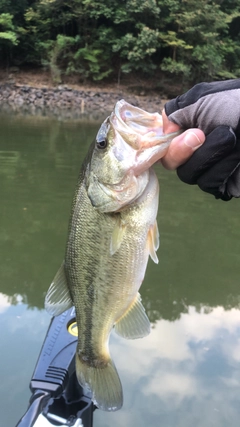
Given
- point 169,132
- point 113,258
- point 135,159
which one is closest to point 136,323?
point 113,258

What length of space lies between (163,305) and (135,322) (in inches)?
119

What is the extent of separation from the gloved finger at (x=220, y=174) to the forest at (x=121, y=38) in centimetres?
2634

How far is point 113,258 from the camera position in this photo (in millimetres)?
1877

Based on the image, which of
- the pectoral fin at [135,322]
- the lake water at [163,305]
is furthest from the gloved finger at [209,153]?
the lake water at [163,305]

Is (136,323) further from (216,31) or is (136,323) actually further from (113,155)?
(216,31)

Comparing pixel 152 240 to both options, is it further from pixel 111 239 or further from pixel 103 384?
pixel 103 384

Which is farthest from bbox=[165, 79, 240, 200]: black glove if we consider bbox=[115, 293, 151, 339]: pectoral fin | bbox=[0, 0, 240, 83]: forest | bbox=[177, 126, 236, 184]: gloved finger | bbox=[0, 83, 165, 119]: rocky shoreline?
bbox=[0, 0, 240, 83]: forest

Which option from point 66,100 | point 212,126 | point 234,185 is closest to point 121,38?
point 66,100

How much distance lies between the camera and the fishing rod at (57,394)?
2.68 meters

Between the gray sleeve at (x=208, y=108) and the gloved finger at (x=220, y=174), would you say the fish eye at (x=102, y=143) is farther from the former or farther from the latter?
the gloved finger at (x=220, y=174)

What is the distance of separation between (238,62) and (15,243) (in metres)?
28.6

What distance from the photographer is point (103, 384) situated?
206 centimetres

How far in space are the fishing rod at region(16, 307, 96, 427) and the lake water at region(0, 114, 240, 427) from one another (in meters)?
0.48

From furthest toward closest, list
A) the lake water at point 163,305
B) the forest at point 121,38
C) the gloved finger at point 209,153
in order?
the forest at point 121,38 < the lake water at point 163,305 < the gloved finger at point 209,153
